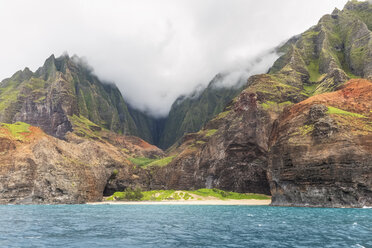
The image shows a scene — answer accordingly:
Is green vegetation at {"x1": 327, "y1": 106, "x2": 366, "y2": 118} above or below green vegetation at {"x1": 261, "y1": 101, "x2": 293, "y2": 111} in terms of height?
below

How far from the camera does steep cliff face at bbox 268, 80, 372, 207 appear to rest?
82.2 metres

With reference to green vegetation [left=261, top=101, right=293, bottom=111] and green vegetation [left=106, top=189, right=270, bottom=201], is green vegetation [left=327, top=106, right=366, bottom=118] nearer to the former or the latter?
green vegetation [left=261, top=101, right=293, bottom=111]

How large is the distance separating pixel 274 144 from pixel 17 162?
120m

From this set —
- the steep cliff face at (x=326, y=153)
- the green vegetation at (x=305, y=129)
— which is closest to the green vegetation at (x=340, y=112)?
the steep cliff face at (x=326, y=153)

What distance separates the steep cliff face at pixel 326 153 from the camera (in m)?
82.2

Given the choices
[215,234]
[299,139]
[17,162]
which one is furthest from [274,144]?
[17,162]

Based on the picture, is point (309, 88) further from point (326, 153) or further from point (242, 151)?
point (326, 153)

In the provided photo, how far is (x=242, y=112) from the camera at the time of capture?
163125 millimetres

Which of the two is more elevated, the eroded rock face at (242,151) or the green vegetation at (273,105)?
the green vegetation at (273,105)

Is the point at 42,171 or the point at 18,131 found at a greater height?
the point at 18,131

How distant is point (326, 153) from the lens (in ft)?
285

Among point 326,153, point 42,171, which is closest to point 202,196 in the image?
point 326,153

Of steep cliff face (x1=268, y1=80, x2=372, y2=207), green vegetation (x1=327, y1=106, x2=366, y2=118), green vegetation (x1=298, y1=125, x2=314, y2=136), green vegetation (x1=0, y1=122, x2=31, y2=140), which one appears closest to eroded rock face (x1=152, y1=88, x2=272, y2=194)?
steep cliff face (x1=268, y1=80, x2=372, y2=207)

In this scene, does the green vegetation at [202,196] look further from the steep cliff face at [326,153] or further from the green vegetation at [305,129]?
the green vegetation at [305,129]
